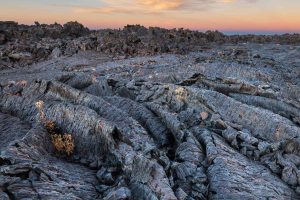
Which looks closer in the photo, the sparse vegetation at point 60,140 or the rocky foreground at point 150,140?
the rocky foreground at point 150,140

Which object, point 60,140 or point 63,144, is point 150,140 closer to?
point 63,144

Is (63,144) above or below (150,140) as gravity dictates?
above

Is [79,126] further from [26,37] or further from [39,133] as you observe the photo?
[26,37]

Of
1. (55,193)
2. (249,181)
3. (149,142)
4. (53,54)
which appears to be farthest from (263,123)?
(53,54)

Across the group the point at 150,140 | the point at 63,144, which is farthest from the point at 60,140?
the point at 150,140

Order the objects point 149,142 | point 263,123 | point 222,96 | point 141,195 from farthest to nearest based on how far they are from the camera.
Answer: point 222,96
point 263,123
point 149,142
point 141,195

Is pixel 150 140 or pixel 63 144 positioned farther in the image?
pixel 150 140

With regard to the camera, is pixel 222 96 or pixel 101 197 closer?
pixel 101 197

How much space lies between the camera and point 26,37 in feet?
256

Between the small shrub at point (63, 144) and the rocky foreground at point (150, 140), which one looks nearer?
the rocky foreground at point (150, 140)

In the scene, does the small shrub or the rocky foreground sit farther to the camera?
the small shrub

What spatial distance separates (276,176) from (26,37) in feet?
229

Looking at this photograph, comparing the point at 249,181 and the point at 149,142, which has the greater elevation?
the point at 149,142

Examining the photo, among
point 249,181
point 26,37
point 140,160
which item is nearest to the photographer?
point 140,160
